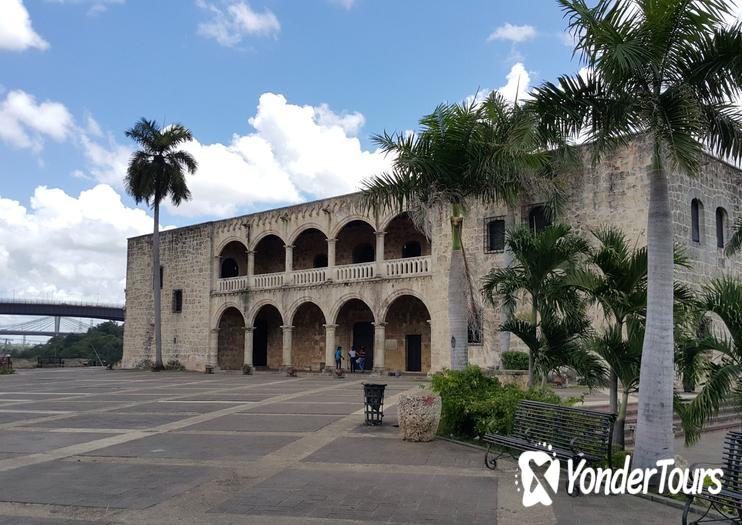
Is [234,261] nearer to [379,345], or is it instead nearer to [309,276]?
Result: [309,276]

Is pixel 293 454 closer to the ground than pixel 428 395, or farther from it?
closer to the ground

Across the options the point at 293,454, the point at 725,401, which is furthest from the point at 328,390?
the point at 725,401

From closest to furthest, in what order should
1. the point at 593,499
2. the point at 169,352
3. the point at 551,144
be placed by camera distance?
the point at 593,499 → the point at 551,144 → the point at 169,352

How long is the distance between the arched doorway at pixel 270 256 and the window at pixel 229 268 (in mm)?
1405

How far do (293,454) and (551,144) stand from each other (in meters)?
5.22

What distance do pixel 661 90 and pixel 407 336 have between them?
68.1 feet

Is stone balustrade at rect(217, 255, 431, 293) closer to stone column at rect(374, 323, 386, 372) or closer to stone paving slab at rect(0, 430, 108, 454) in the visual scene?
stone column at rect(374, 323, 386, 372)

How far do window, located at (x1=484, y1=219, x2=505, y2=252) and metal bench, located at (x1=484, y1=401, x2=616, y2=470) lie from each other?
1343 cm

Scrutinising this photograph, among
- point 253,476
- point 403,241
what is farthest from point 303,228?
point 253,476

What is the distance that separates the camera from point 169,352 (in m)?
33.4

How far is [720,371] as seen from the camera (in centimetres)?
689

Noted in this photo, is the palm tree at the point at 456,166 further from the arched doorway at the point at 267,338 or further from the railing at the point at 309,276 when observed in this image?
the arched doorway at the point at 267,338

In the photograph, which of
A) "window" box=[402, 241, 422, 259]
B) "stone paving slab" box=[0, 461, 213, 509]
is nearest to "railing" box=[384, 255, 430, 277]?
"window" box=[402, 241, 422, 259]

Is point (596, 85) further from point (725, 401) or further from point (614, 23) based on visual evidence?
point (725, 401)
